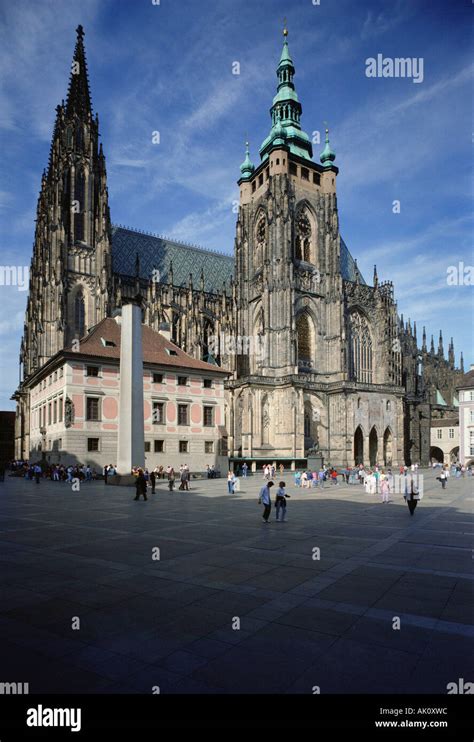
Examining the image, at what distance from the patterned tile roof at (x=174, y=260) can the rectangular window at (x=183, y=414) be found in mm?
30346

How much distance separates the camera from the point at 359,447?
2559 inches

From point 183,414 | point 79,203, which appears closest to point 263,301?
point 79,203

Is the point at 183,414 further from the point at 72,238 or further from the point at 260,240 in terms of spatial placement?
the point at 260,240

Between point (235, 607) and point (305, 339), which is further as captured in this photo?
point (305, 339)

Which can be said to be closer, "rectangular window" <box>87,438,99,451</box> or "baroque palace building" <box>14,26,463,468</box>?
"rectangular window" <box>87,438,99,451</box>

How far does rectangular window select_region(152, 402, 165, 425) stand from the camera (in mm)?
40250

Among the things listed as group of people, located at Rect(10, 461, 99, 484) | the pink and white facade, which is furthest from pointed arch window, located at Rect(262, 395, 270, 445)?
group of people, located at Rect(10, 461, 99, 484)

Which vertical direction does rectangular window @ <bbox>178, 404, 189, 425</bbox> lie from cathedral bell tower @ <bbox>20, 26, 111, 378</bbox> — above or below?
below

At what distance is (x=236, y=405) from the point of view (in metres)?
62.5

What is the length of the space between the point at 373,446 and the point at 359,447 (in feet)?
8.95

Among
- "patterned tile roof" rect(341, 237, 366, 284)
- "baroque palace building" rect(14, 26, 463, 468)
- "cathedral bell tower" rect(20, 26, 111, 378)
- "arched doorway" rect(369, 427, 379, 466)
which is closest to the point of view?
"cathedral bell tower" rect(20, 26, 111, 378)

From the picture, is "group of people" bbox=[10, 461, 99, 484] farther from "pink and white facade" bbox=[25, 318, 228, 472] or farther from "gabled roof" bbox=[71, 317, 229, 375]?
"gabled roof" bbox=[71, 317, 229, 375]

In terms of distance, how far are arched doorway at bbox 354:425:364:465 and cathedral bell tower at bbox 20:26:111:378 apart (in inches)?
1326

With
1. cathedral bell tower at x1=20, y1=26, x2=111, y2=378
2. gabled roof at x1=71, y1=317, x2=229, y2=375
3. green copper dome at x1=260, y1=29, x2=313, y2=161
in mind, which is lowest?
gabled roof at x1=71, y1=317, x2=229, y2=375
